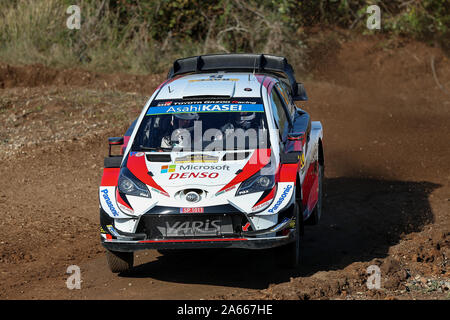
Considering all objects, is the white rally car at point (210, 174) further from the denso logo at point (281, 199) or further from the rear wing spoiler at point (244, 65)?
the rear wing spoiler at point (244, 65)

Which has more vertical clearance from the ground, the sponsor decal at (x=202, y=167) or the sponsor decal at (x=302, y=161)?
the sponsor decal at (x=202, y=167)

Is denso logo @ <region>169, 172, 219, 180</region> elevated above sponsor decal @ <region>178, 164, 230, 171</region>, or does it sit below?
below

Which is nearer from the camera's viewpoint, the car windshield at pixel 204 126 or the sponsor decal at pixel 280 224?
the sponsor decal at pixel 280 224

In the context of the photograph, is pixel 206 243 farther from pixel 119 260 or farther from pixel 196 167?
pixel 119 260

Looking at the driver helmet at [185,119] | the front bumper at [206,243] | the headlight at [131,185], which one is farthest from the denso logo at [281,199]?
the driver helmet at [185,119]

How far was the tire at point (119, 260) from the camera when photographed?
22.6 feet

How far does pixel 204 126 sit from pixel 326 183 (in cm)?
423

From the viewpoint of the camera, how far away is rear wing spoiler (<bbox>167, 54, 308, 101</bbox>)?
8945 millimetres

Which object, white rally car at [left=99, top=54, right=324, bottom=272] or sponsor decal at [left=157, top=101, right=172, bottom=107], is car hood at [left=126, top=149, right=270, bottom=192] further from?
sponsor decal at [left=157, top=101, right=172, bottom=107]

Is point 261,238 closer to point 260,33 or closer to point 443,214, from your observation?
point 443,214

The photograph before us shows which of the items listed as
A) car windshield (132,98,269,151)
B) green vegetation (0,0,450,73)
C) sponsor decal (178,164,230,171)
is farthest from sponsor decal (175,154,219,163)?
green vegetation (0,0,450,73)

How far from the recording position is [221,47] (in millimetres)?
17828

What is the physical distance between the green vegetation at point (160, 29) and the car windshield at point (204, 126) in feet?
33.4

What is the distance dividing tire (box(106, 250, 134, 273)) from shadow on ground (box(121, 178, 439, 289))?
0.14m
